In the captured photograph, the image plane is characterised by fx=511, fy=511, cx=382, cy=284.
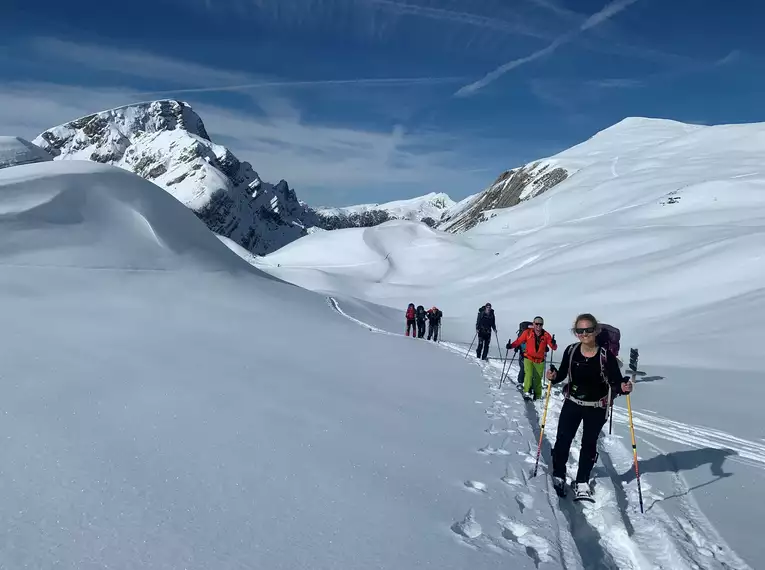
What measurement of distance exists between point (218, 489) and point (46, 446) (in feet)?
5.22

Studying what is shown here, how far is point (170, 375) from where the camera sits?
300 inches

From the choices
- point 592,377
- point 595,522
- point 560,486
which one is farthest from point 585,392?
point 595,522

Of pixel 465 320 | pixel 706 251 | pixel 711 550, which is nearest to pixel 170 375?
pixel 711 550

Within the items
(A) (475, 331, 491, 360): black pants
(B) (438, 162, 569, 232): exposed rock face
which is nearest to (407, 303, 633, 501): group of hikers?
(A) (475, 331, 491, 360): black pants

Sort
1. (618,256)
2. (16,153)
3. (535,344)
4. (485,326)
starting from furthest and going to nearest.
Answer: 1. (618,256)
2. (16,153)
3. (485,326)
4. (535,344)

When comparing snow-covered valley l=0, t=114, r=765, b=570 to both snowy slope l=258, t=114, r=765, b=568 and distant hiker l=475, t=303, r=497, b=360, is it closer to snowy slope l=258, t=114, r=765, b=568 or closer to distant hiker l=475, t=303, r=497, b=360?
snowy slope l=258, t=114, r=765, b=568

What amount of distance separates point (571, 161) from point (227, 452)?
420 ft

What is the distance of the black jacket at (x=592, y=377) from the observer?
552 centimetres

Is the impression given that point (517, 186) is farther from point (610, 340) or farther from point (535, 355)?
point (535, 355)

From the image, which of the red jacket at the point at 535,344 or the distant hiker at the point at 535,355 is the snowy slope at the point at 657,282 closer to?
the distant hiker at the point at 535,355

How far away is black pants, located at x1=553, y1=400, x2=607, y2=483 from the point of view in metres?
5.60

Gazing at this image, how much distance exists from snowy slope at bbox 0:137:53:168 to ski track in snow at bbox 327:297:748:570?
84.7ft

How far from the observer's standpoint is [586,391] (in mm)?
5602

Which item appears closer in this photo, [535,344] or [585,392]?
[585,392]
